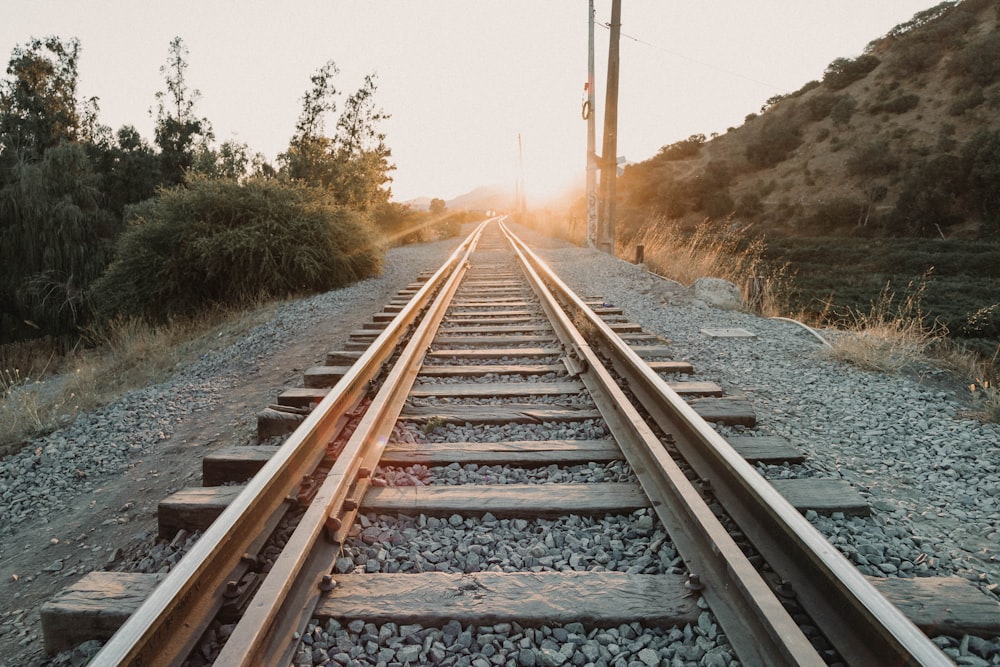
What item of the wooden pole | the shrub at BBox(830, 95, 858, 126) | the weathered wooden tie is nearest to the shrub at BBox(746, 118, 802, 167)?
the shrub at BBox(830, 95, 858, 126)

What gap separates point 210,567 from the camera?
1880 mm

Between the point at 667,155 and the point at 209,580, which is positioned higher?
the point at 667,155

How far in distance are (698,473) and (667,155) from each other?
5404 centimetres

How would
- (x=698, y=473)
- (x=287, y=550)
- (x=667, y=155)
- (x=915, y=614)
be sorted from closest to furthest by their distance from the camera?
(x=915, y=614), (x=287, y=550), (x=698, y=473), (x=667, y=155)

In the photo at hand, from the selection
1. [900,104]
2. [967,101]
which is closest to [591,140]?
[967,101]

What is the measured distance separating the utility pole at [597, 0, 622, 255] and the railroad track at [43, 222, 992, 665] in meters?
12.6

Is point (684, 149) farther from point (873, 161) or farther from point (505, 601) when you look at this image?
point (505, 601)

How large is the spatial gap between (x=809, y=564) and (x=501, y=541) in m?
1.09

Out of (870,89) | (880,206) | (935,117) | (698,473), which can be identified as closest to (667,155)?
(870,89)

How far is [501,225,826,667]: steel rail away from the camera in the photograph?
1.59m

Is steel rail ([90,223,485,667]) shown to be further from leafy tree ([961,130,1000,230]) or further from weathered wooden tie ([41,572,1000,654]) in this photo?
leafy tree ([961,130,1000,230])

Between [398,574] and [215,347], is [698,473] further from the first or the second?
[215,347]

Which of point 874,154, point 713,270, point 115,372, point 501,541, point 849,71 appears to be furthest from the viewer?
point 849,71

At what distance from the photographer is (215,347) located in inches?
280
